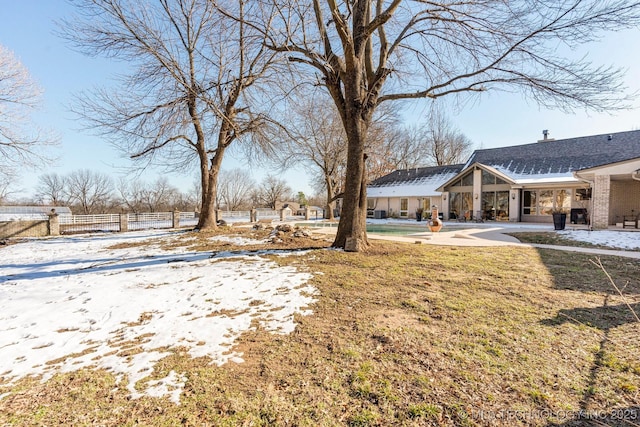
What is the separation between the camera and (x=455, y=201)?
2130 cm

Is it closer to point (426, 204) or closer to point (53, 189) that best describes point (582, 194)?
point (426, 204)

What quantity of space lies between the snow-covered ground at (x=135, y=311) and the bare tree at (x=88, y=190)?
43688mm

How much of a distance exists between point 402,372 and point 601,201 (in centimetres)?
1531

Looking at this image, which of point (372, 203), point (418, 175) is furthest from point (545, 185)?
point (372, 203)

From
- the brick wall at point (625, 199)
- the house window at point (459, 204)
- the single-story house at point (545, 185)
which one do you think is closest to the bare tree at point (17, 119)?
the single-story house at point (545, 185)

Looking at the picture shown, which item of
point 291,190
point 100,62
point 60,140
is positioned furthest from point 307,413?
point 291,190

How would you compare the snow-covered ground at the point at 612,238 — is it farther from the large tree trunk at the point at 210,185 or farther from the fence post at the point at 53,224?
the fence post at the point at 53,224

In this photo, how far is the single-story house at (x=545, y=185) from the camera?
12.9m

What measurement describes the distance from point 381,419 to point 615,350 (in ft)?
8.30

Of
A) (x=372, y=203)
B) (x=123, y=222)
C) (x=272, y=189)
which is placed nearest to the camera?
(x=123, y=222)

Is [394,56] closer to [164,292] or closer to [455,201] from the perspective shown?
[164,292]

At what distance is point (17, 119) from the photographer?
11102 mm

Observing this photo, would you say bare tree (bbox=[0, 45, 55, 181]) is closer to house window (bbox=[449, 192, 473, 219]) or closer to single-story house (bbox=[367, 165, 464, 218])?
single-story house (bbox=[367, 165, 464, 218])

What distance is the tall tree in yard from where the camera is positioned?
553 cm
